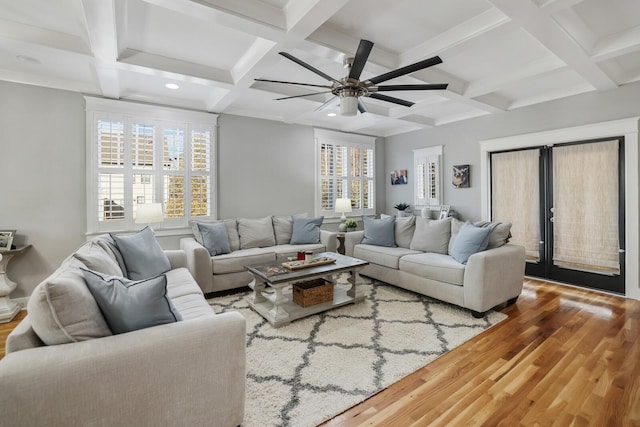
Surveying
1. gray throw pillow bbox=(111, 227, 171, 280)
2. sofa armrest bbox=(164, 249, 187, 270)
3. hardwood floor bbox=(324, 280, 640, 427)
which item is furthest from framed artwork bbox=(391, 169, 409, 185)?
gray throw pillow bbox=(111, 227, 171, 280)

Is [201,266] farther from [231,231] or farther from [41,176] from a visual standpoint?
[41,176]

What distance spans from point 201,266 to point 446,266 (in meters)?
2.86

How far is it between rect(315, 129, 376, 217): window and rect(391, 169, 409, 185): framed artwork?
440 mm

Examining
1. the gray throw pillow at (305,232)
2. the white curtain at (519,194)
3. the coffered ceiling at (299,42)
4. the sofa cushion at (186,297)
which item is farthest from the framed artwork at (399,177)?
the sofa cushion at (186,297)

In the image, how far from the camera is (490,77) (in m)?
3.76

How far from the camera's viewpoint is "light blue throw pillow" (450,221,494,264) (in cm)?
332

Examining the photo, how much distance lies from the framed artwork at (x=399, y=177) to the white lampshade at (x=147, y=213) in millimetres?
4704

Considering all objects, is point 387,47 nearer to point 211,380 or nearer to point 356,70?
point 356,70

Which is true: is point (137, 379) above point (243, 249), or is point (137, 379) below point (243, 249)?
below

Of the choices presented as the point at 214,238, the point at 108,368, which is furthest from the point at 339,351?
the point at 214,238

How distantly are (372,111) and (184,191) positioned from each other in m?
3.19

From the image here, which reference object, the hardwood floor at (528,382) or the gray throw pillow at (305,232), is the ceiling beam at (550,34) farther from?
the gray throw pillow at (305,232)

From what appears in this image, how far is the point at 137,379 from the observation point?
1.30 meters

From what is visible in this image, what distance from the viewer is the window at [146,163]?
12.9ft
